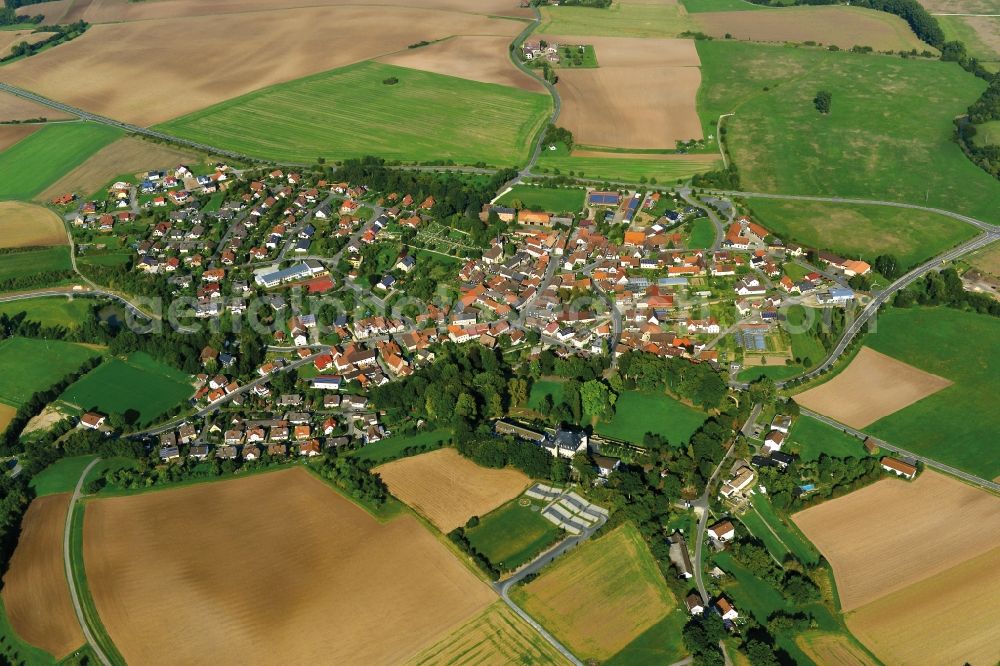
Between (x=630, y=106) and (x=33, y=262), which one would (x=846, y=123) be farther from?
(x=33, y=262)

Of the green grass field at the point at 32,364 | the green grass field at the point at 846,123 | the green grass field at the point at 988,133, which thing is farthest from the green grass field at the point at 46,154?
the green grass field at the point at 988,133

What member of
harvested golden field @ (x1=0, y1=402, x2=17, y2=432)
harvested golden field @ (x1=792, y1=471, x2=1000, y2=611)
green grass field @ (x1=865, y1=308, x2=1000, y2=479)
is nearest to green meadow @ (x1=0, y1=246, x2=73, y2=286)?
harvested golden field @ (x1=0, y1=402, x2=17, y2=432)

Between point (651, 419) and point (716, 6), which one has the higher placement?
point (716, 6)

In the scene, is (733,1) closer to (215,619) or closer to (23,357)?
(23,357)

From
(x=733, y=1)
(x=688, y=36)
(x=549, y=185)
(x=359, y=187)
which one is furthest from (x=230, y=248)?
(x=733, y=1)

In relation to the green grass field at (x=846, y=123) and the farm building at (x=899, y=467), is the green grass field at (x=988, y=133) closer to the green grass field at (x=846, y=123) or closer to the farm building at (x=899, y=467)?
the green grass field at (x=846, y=123)

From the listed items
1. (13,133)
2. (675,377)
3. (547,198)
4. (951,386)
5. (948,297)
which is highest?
(13,133)

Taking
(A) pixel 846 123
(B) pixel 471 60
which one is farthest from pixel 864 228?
(B) pixel 471 60
